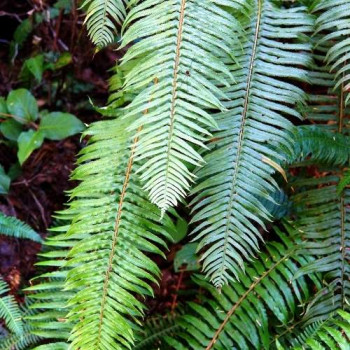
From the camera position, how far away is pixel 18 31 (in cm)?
327

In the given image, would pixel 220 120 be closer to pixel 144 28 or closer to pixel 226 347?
pixel 144 28

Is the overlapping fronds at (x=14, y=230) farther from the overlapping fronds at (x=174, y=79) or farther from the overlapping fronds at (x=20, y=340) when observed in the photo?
the overlapping fronds at (x=174, y=79)

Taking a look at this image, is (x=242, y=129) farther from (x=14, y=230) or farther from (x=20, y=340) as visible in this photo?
(x=20, y=340)

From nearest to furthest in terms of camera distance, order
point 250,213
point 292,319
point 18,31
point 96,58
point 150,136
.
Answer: point 150,136, point 250,213, point 292,319, point 18,31, point 96,58

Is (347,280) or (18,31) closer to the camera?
(347,280)

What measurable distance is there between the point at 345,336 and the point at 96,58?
2.53 m

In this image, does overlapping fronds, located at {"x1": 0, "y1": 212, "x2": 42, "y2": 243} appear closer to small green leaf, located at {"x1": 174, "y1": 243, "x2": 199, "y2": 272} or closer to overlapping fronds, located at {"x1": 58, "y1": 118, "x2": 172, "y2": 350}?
overlapping fronds, located at {"x1": 58, "y1": 118, "x2": 172, "y2": 350}

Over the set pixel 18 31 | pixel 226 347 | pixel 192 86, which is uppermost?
pixel 192 86

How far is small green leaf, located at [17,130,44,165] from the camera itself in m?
2.63

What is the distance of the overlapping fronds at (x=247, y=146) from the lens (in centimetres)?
197

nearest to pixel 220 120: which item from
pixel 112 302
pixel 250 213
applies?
pixel 250 213

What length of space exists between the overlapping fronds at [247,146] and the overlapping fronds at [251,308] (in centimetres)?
21

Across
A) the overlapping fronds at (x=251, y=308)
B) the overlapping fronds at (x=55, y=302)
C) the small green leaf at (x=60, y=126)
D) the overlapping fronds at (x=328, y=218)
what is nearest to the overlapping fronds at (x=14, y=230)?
the overlapping fronds at (x=55, y=302)

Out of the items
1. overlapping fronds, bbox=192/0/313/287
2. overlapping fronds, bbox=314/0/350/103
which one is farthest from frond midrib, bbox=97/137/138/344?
overlapping fronds, bbox=314/0/350/103
